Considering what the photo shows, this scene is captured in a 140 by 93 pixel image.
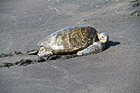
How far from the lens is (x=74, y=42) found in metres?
6.03

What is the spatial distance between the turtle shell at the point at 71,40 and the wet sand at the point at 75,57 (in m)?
0.27

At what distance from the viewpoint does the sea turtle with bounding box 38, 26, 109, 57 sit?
6000 millimetres

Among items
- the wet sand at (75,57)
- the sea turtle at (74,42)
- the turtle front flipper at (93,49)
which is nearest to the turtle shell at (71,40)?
the sea turtle at (74,42)

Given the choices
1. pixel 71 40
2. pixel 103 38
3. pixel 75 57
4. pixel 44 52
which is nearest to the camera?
pixel 75 57

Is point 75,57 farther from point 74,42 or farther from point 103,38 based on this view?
point 103,38

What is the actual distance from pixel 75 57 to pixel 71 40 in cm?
41

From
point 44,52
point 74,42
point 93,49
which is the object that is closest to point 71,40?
point 74,42

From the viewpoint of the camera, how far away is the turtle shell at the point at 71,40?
602cm

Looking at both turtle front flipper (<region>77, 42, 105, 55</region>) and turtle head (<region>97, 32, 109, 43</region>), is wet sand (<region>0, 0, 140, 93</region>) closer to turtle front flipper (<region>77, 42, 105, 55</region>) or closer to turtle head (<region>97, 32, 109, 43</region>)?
turtle front flipper (<region>77, 42, 105, 55</region>)

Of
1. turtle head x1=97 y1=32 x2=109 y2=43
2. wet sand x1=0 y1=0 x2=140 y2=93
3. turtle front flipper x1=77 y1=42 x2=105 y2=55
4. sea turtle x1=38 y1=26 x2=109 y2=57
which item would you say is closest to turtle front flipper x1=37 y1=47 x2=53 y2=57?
sea turtle x1=38 y1=26 x2=109 y2=57

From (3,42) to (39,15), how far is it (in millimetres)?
3036

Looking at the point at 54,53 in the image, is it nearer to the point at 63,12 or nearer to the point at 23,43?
the point at 23,43

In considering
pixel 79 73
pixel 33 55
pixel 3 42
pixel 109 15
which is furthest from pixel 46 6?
pixel 79 73

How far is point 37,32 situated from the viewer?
8453mm
